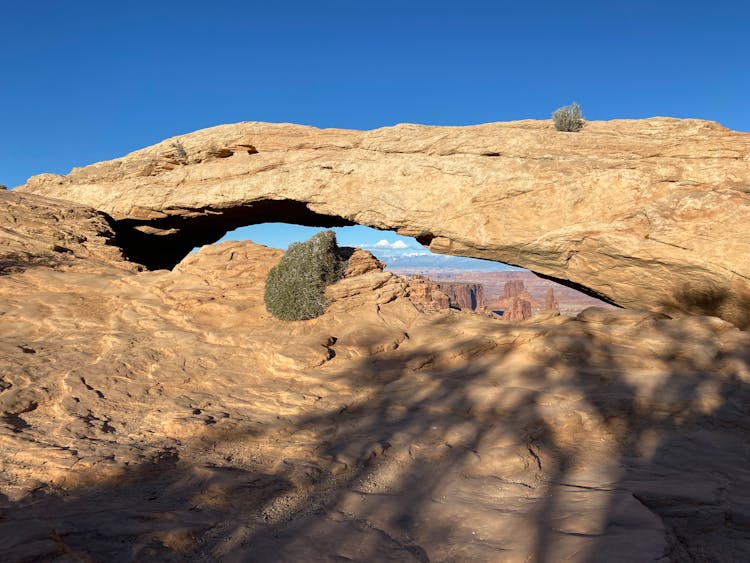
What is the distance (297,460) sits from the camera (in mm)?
7707

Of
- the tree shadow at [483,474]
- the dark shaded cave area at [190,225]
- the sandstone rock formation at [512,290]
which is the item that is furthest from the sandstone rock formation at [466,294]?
the tree shadow at [483,474]

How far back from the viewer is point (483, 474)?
281 inches

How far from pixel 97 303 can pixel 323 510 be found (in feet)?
38.8

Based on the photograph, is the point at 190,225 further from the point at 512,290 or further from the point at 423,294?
the point at 512,290

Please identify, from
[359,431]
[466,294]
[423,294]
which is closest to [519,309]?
[466,294]

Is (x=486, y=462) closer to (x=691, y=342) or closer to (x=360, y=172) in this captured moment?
(x=691, y=342)

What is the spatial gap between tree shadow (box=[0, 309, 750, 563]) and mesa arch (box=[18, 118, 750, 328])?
312 centimetres

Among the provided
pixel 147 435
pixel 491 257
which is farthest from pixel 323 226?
pixel 147 435

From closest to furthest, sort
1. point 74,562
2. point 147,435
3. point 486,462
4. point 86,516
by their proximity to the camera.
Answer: point 74,562 < point 86,516 < point 486,462 < point 147,435

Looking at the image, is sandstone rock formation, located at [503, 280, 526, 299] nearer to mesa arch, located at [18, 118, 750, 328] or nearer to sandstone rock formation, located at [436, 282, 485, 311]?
sandstone rock formation, located at [436, 282, 485, 311]

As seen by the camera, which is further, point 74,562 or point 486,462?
point 486,462

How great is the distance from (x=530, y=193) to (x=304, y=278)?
8.01 m

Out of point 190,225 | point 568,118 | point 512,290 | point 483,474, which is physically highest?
point 568,118

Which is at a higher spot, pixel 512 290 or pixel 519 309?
pixel 512 290
